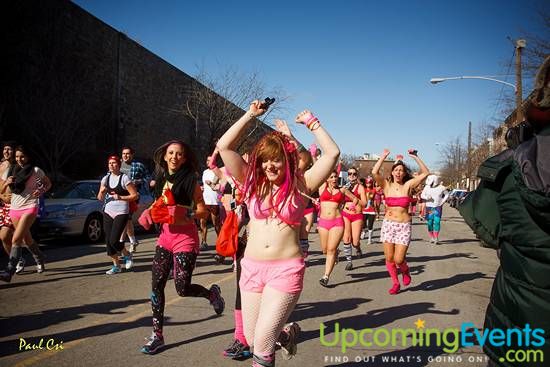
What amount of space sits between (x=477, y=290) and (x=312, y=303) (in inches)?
132

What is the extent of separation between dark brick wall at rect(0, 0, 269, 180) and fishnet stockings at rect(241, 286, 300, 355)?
14.7 metres

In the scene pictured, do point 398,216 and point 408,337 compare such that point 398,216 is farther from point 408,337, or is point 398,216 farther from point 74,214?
point 74,214

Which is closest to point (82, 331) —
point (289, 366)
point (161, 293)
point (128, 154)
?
point (161, 293)

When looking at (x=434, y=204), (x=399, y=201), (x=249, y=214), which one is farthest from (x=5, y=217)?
(x=434, y=204)

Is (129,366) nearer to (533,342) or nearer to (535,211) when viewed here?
(533,342)

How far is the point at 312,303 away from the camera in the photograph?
5.82 metres

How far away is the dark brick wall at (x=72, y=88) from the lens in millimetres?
14719

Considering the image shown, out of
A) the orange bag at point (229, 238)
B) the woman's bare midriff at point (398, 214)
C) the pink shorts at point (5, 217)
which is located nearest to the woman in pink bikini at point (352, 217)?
the woman's bare midriff at point (398, 214)

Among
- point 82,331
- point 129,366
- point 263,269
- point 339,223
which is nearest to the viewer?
point 263,269

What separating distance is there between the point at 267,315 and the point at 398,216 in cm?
458

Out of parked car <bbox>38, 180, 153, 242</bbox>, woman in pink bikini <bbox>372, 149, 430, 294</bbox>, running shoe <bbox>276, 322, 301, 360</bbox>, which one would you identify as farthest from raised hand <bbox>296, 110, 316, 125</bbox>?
parked car <bbox>38, 180, 153, 242</bbox>

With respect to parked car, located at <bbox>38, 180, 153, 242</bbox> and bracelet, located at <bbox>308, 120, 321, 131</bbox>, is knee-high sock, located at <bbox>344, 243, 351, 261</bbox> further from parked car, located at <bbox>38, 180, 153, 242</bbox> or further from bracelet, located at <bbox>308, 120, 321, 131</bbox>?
parked car, located at <bbox>38, 180, 153, 242</bbox>

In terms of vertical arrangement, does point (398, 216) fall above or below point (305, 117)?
below

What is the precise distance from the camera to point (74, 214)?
10266 millimetres
